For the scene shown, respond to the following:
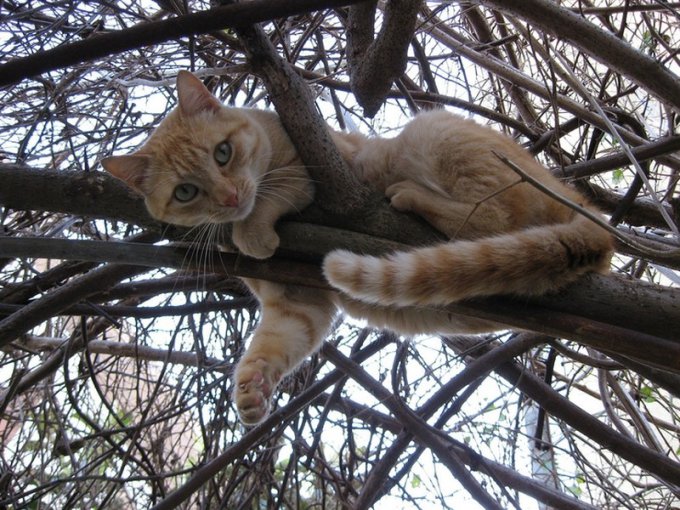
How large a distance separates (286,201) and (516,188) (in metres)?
0.85

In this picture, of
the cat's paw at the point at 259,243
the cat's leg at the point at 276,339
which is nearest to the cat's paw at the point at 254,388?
the cat's leg at the point at 276,339

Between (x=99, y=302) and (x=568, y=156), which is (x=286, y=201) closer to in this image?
(x=99, y=302)

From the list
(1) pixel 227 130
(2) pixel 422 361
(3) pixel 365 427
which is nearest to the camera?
(1) pixel 227 130

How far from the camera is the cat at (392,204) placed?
1.80 meters

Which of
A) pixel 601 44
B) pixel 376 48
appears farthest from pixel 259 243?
pixel 601 44

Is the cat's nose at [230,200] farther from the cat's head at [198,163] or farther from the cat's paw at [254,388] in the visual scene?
the cat's paw at [254,388]

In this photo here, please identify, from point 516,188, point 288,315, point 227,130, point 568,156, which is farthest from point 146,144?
point 568,156

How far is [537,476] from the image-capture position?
147 inches

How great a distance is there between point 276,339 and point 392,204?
0.73m

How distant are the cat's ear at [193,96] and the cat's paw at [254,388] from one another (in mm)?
1091

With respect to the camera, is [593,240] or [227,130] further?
[227,130]

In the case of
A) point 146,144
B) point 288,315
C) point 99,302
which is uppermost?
point 146,144

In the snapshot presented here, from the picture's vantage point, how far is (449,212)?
84.8 inches

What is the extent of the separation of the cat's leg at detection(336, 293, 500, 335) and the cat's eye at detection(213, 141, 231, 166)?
75cm
